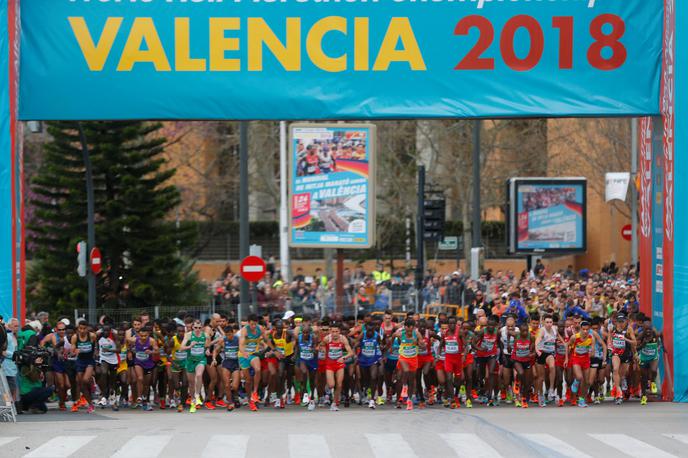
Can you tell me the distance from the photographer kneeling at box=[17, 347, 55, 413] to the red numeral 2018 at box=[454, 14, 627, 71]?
8.91 m

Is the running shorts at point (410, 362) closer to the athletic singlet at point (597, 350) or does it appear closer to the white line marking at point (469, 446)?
the athletic singlet at point (597, 350)

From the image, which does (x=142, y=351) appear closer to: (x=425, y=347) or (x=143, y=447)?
(x=425, y=347)

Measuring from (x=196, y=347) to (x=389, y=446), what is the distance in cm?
611

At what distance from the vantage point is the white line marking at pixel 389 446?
16.0 meters

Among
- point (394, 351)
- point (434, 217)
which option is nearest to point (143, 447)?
point (394, 351)

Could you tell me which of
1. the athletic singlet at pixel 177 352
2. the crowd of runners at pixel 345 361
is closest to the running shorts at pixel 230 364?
the crowd of runners at pixel 345 361

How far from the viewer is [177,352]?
72.0ft

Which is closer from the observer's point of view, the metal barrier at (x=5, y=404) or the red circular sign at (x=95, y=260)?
the metal barrier at (x=5, y=404)

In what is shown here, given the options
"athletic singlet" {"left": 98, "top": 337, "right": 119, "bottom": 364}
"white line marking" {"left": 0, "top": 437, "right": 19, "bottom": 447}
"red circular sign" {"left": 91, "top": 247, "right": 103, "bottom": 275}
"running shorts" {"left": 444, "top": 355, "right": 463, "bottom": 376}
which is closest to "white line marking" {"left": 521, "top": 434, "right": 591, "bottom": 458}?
"running shorts" {"left": 444, "top": 355, "right": 463, "bottom": 376}

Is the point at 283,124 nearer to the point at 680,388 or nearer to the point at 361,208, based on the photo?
the point at 361,208

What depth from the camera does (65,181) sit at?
131ft

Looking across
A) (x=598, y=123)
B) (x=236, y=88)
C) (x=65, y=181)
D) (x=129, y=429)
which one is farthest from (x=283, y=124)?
(x=129, y=429)

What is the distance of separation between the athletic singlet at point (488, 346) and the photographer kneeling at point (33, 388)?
756 centimetres

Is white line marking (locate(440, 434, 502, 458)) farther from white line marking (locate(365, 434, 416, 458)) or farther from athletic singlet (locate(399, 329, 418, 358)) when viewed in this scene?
athletic singlet (locate(399, 329, 418, 358))
